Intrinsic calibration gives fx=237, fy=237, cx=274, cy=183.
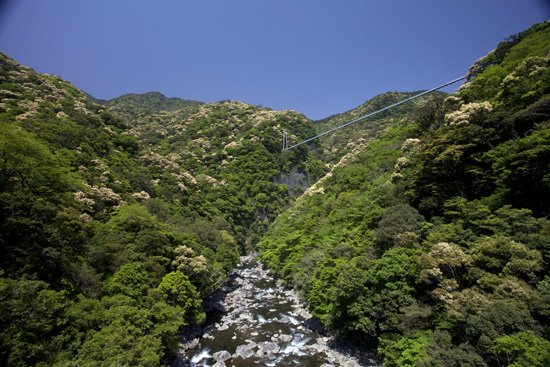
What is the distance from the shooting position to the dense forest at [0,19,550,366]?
8.91 meters

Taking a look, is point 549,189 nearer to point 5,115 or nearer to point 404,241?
point 404,241

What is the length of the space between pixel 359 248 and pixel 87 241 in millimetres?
18359

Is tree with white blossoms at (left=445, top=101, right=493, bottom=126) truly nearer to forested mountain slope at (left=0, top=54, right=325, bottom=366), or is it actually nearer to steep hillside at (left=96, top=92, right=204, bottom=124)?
forested mountain slope at (left=0, top=54, right=325, bottom=366)

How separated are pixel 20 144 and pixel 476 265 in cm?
2370

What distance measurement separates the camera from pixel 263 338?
57.4ft

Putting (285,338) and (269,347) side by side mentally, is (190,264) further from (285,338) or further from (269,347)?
(285,338)

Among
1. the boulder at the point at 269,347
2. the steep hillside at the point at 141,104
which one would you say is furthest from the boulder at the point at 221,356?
the steep hillside at the point at 141,104

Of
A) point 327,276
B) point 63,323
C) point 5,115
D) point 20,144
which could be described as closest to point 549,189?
point 327,276

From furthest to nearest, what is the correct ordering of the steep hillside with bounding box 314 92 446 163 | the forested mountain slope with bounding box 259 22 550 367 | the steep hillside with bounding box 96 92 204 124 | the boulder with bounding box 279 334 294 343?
the steep hillside with bounding box 96 92 204 124
the steep hillside with bounding box 314 92 446 163
the boulder with bounding box 279 334 294 343
the forested mountain slope with bounding box 259 22 550 367

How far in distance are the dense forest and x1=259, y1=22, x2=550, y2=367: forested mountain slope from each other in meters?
0.08

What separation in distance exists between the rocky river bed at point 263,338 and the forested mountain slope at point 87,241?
1.99m

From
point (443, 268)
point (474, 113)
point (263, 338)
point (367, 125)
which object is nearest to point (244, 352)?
point (263, 338)

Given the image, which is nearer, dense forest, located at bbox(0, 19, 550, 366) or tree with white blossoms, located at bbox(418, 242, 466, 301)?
dense forest, located at bbox(0, 19, 550, 366)

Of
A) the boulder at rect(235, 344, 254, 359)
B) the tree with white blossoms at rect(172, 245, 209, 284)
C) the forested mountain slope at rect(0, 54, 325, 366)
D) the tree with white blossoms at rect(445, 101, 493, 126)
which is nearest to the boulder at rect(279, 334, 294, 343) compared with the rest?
the boulder at rect(235, 344, 254, 359)
